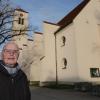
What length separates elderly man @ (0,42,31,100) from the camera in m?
3.47

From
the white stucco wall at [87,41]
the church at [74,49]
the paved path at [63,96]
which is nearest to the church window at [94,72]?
the church at [74,49]

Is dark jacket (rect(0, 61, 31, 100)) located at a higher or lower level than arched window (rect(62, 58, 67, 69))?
lower

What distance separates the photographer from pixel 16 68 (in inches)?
141

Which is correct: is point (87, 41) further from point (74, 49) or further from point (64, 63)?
point (64, 63)

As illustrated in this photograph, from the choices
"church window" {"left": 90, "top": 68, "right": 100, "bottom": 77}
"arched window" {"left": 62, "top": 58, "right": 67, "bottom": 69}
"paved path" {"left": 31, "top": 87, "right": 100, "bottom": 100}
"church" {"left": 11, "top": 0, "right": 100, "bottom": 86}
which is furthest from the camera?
"arched window" {"left": 62, "top": 58, "right": 67, "bottom": 69}

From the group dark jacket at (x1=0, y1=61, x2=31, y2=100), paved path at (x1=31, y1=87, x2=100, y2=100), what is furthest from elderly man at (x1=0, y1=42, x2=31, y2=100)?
paved path at (x1=31, y1=87, x2=100, y2=100)

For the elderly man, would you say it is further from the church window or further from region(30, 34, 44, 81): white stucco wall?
region(30, 34, 44, 81): white stucco wall

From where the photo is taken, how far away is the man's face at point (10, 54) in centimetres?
358

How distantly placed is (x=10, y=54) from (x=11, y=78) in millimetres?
344

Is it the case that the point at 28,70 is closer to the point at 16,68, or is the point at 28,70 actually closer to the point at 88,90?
the point at 88,90

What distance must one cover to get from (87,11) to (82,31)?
234 cm

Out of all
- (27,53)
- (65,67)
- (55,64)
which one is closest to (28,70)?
(27,53)

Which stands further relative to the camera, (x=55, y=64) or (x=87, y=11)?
(x=55, y=64)

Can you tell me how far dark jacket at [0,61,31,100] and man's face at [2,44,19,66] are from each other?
14cm
